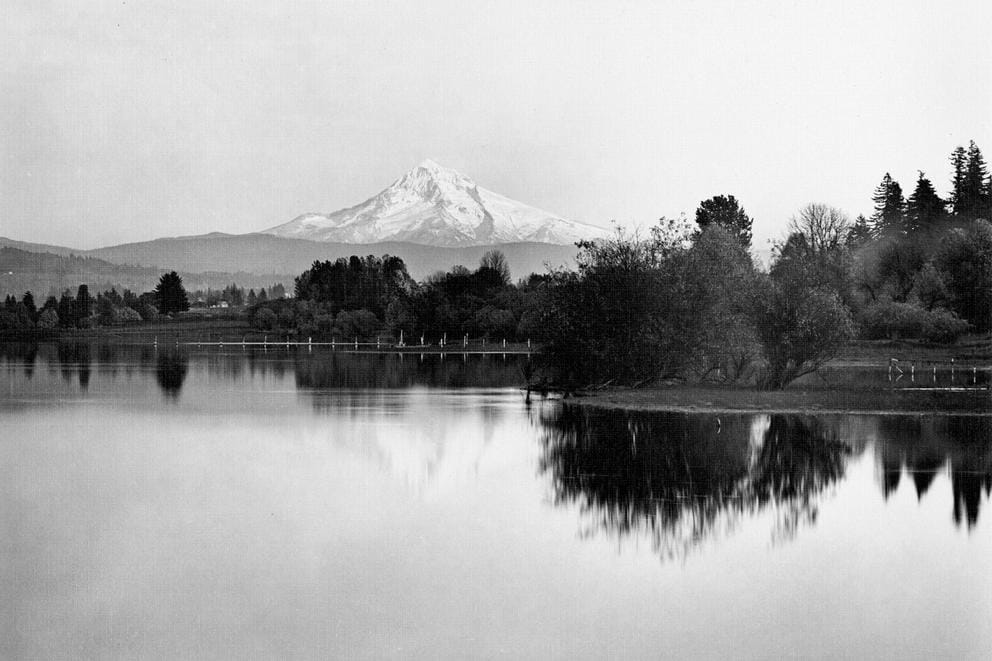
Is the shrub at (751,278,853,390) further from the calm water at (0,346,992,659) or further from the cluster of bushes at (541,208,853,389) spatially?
the calm water at (0,346,992,659)

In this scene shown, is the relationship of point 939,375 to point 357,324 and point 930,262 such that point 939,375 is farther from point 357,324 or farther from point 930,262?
point 357,324

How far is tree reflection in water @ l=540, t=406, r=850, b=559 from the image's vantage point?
22.6 meters

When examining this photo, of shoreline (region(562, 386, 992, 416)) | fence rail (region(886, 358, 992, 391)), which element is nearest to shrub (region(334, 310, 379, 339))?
fence rail (region(886, 358, 992, 391))

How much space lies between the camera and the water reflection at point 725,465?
2297cm

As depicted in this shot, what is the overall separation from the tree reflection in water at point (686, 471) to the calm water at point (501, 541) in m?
0.13

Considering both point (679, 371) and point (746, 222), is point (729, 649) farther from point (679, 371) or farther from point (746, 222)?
point (746, 222)

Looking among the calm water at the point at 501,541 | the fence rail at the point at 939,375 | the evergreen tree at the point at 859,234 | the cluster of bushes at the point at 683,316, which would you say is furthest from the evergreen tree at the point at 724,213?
the calm water at the point at 501,541

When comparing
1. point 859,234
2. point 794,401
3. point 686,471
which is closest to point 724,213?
point 859,234

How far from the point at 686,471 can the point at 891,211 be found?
110 m

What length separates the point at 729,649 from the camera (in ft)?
48.9

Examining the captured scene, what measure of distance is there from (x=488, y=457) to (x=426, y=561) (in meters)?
14.0

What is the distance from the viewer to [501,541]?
21094mm

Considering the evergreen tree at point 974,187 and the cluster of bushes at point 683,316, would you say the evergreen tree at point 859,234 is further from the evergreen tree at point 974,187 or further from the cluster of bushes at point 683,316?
the cluster of bushes at point 683,316

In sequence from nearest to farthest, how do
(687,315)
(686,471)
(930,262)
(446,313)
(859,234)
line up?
(686,471) → (687,315) → (930,262) → (859,234) → (446,313)
